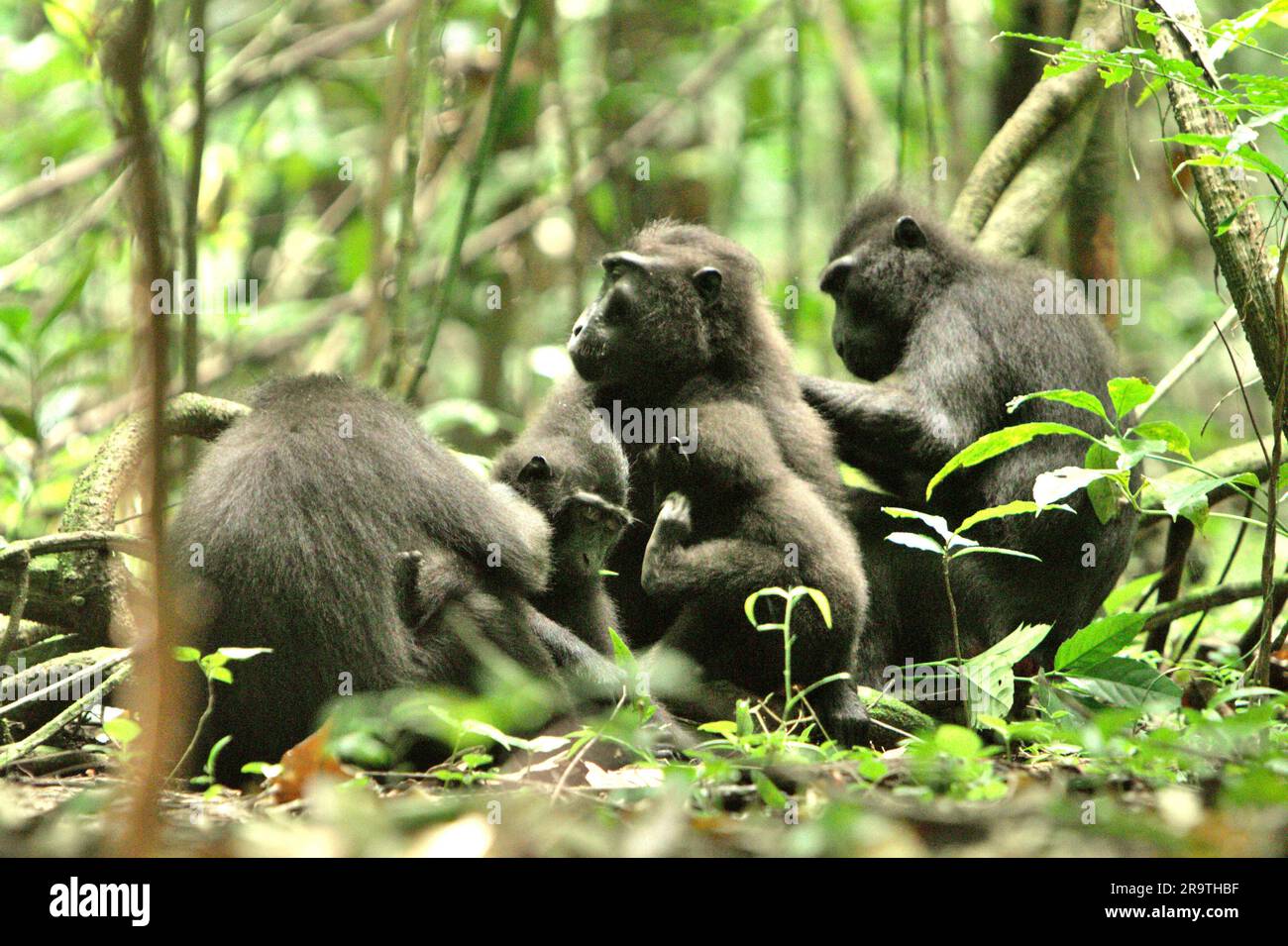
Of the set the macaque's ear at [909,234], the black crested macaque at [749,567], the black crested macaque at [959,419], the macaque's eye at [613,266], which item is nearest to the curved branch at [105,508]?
the macaque's eye at [613,266]

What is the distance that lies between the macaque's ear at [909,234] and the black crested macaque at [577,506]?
224cm

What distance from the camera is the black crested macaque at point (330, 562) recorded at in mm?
3961

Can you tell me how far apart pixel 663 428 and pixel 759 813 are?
2615 millimetres

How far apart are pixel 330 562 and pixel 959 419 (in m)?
3.33

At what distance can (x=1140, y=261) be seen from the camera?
12.8 meters

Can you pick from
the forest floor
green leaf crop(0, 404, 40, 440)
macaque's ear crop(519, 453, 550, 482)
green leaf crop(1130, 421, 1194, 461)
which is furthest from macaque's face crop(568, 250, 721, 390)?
green leaf crop(0, 404, 40, 440)

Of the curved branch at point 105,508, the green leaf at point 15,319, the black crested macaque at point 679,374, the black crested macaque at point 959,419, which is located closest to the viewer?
the curved branch at point 105,508

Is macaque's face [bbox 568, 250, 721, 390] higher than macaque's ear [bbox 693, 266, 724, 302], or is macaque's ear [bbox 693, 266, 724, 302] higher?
macaque's ear [bbox 693, 266, 724, 302]

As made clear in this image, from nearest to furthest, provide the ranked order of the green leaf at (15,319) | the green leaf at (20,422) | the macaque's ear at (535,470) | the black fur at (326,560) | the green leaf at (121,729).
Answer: the green leaf at (121,729), the black fur at (326,560), the macaque's ear at (535,470), the green leaf at (20,422), the green leaf at (15,319)

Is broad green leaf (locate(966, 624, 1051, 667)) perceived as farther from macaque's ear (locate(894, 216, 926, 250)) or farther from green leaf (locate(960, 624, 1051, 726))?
macaque's ear (locate(894, 216, 926, 250))

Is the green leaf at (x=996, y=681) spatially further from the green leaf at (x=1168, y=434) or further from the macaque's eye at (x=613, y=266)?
the macaque's eye at (x=613, y=266)

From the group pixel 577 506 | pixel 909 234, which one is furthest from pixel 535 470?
pixel 909 234

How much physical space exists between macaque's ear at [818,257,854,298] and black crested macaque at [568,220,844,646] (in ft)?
2.82

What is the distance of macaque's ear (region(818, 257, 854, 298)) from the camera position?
6.63m
